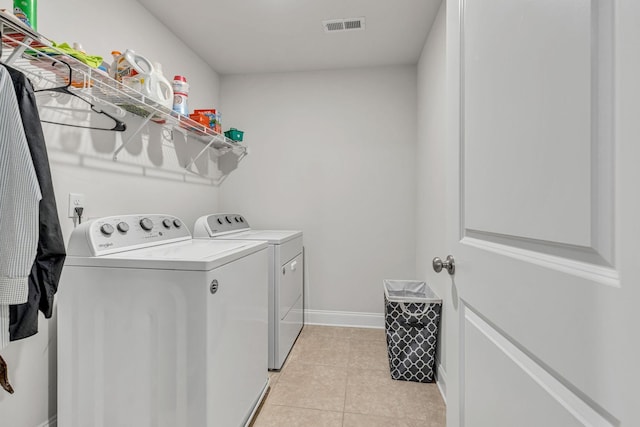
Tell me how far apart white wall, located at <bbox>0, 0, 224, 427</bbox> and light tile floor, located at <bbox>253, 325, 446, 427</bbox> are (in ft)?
3.36

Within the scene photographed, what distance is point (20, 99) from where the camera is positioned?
3.16 feet

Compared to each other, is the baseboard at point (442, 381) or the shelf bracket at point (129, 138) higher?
the shelf bracket at point (129, 138)

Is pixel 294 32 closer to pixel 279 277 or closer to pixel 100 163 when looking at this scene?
pixel 100 163

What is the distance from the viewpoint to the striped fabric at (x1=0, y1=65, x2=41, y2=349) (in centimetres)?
92

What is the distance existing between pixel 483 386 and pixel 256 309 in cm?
116

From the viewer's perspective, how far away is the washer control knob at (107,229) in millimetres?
1369

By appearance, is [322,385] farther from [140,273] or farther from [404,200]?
[404,200]

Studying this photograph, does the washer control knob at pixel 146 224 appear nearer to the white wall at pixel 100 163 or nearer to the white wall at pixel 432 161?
the white wall at pixel 100 163

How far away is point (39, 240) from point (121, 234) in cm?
43

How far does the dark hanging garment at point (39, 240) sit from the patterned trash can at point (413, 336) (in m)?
1.73

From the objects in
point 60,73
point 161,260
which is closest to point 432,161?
point 161,260

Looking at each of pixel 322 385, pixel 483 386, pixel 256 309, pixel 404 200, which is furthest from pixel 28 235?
pixel 404 200

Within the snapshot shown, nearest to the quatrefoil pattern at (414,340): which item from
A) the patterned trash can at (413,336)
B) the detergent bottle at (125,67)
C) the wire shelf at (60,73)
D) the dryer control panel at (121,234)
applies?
the patterned trash can at (413,336)

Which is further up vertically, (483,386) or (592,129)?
(592,129)
